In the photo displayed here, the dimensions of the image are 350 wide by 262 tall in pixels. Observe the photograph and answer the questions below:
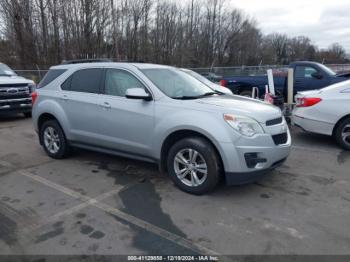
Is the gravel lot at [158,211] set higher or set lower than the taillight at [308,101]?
lower

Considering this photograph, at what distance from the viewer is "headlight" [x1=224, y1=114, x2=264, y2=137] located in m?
3.99

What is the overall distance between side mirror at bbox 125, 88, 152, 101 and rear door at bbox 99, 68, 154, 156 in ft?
0.37

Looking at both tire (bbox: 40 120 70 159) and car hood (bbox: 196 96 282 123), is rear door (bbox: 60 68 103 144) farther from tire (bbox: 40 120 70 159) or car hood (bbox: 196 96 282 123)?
car hood (bbox: 196 96 282 123)

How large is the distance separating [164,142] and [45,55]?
3004 cm

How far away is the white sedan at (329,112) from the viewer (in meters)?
6.48

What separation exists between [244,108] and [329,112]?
3.23 m

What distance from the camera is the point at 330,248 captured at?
10.2 ft

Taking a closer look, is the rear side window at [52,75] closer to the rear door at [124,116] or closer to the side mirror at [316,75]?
the rear door at [124,116]

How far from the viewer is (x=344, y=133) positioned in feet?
21.4

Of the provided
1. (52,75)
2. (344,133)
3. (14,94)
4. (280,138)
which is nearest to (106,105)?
(52,75)

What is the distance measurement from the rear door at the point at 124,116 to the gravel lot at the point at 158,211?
559 millimetres

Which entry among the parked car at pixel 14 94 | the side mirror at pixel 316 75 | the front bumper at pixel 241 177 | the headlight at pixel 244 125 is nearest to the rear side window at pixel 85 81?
the headlight at pixel 244 125

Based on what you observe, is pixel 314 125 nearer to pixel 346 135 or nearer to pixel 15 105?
pixel 346 135

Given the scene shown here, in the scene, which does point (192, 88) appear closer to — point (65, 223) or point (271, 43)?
point (65, 223)
